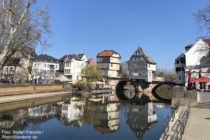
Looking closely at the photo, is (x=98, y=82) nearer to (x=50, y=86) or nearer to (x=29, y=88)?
(x=50, y=86)

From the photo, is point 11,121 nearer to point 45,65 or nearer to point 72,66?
point 45,65

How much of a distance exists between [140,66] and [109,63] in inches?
646

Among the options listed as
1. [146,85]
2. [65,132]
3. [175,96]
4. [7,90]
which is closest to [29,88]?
[7,90]

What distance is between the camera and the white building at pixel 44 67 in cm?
9631

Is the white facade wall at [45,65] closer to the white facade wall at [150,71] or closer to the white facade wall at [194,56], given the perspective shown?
the white facade wall at [150,71]

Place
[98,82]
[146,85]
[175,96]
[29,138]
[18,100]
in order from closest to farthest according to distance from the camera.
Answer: [29,138] → [175,96] → [18,100] → [98,82] → [146,85]

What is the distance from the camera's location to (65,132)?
23641 mm

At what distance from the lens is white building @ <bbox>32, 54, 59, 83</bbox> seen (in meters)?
96.3

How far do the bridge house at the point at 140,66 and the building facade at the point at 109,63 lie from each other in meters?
10.7

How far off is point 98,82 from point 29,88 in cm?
3748

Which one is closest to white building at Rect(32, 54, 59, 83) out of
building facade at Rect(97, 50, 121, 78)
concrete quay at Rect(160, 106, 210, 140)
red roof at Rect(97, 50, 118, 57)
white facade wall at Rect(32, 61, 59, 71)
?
white facade wall at Rect(32, 61, 59, 71)

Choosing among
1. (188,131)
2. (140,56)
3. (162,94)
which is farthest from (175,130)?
(140,56)

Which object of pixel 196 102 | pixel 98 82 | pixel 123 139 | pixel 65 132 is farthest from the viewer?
pixel 98 82

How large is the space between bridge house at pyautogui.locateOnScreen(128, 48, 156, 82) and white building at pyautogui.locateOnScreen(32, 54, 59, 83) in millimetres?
29908
